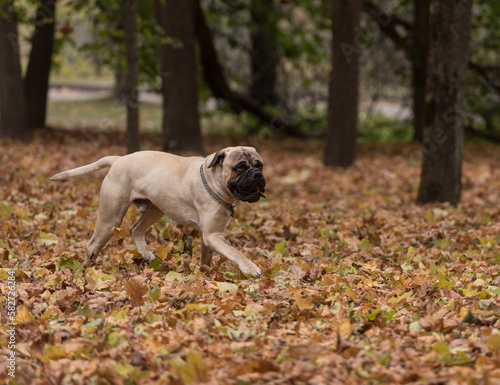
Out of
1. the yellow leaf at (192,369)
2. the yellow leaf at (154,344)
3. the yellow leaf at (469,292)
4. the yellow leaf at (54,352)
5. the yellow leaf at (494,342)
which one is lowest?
the yellow leaf at (54,352)

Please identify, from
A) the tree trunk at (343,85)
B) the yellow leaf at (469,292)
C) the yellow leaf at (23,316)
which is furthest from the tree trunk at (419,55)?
the yellow leaf at (23,316)

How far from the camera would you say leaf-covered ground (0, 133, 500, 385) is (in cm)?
364

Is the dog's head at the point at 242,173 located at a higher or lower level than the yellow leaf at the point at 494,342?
higher

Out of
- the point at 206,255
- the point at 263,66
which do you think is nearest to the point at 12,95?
the point at 263,66

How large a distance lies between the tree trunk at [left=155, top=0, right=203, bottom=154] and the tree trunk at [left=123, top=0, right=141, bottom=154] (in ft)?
9.53

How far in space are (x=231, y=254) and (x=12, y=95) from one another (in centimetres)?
1072

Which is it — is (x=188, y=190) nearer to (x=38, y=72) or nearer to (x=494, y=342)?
(x=494, y=342)

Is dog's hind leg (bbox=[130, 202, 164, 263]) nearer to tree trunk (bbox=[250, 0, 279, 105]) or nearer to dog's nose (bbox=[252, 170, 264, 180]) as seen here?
dog's nose (bbox=[252, 170, 264, 180])

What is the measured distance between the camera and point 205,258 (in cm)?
596

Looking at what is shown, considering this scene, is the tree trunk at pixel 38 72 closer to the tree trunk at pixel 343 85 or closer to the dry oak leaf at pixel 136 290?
the tree trunk at pixel 343 85

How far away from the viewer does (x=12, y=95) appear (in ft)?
47.4

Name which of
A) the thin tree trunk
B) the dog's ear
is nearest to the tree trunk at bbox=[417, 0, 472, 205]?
the dog's ear

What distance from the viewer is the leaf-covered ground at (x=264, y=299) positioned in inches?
143

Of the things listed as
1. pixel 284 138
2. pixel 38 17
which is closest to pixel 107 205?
pixel 38 17
